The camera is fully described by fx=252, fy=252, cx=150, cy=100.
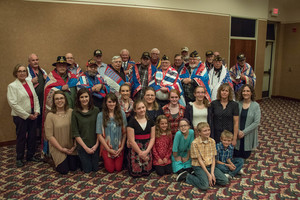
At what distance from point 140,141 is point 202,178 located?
0.86 metres

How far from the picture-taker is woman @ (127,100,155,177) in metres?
3.15

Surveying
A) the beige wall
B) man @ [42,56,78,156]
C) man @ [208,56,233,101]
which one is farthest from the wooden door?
man @ [42,56,78,156]

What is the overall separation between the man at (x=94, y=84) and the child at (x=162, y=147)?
1.05 metres

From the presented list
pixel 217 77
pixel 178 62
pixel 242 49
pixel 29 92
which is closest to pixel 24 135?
pixel 29 92

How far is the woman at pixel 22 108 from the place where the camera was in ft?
11.2

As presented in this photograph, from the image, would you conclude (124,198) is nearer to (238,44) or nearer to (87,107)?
(87,107)

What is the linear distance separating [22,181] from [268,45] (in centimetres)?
778

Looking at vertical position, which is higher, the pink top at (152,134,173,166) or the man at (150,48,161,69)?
the man at (150,48,161,69)

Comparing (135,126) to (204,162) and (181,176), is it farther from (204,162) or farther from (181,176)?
(204,162)

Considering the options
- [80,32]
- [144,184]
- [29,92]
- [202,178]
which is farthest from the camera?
[80,32]

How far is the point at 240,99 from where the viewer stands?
3.76 meters

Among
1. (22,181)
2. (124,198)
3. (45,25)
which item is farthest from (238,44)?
(22,181)

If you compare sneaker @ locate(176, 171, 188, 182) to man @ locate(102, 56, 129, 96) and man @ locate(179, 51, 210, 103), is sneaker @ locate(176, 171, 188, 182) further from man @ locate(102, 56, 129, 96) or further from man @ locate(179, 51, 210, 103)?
man @ locate(102, 56, 129, 96)

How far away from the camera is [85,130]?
10.7 feet
